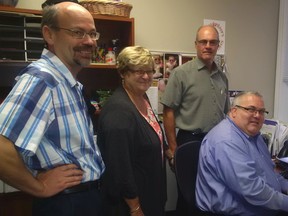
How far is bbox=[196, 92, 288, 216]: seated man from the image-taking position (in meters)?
1.41

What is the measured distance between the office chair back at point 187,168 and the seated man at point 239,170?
0.19ft

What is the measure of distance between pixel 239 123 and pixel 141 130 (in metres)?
0.60

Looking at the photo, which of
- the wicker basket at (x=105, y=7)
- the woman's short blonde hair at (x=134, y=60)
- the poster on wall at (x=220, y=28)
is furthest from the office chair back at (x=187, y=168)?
the poster on wall at (x=220, y=28)

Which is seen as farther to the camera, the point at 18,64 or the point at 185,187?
the point at 18,64

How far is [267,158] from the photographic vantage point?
5.52 feet

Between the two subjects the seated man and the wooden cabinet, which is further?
the wooden cabinet

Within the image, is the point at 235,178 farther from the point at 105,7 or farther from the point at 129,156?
the point at 105,7

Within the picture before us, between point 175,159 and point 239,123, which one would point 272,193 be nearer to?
point 239,123

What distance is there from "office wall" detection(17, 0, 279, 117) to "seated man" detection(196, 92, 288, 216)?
116cm

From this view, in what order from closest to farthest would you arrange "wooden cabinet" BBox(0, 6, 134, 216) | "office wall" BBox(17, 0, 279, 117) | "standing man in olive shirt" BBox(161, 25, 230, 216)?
"wooden cabinet" BBox(0, 6, 134, 216) < "standing man in olive shirt" BBox(161, 25, 230, 216) < "office wall" BBox(17, 0, 279, 117)

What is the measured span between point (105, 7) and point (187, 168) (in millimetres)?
1239

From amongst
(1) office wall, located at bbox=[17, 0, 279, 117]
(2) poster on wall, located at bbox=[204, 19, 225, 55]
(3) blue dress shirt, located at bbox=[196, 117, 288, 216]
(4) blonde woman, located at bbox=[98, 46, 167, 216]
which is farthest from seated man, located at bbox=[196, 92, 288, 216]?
(2) poster on wall, located at bbox=[204, 19, 225, 55]

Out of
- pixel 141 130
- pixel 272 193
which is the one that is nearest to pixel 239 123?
pixel 272 193

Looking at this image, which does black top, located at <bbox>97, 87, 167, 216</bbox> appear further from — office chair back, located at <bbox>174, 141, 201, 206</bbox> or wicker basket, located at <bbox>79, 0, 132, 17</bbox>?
wicker basket, located at <bbox>79, 0, 132, 17</bbox>
